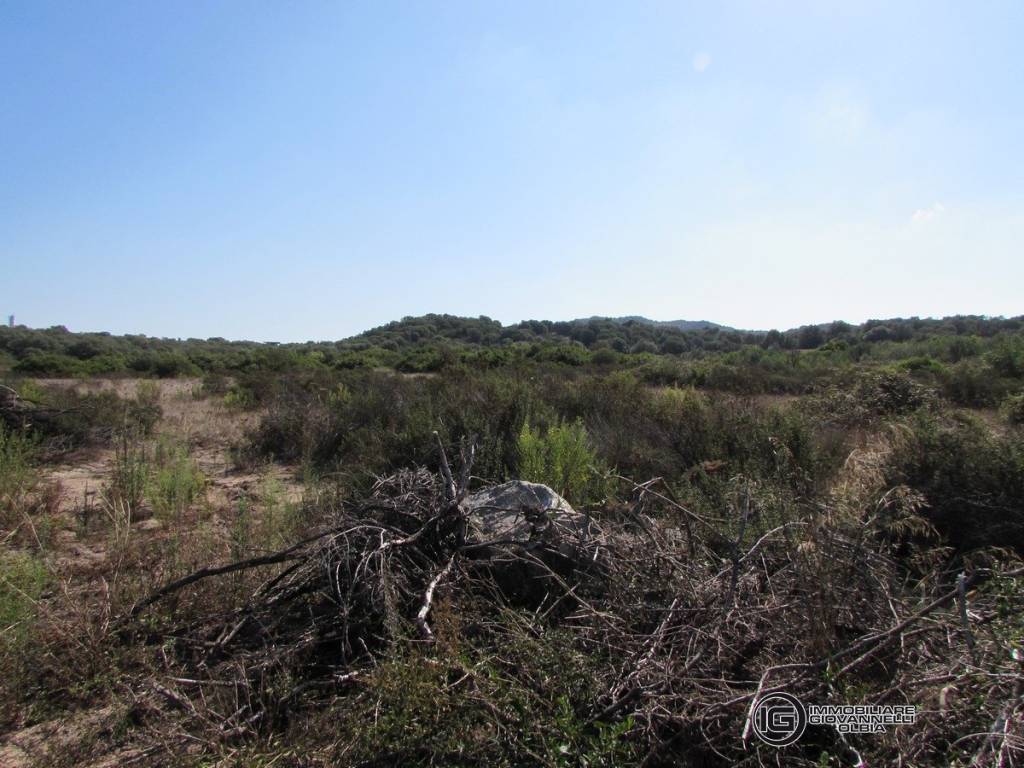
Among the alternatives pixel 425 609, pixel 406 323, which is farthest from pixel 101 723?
pixel 406 323

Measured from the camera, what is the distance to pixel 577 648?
2.51 m

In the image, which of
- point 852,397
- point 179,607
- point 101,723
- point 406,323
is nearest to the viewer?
point 101,723

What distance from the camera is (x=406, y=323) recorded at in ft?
183

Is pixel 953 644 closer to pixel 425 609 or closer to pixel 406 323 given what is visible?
pixel 425 609

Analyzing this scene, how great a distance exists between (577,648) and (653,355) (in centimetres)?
2902

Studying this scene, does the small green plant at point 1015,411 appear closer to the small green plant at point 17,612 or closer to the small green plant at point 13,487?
the small green plant at point 17,612

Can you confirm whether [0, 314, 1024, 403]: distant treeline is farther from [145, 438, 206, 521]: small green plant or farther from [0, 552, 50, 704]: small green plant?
[0, 552, 50, 704]: small green plant

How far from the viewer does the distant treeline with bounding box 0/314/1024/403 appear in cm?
1653

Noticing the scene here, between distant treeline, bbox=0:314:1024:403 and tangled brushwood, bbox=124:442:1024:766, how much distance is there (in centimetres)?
1104

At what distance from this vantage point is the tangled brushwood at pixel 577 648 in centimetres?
198

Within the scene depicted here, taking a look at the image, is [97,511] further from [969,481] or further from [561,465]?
[969,481]

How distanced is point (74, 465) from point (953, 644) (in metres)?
8.85

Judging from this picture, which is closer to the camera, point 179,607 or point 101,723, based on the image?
point 101,723

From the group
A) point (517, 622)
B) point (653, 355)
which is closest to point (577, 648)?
point (517, 622)
